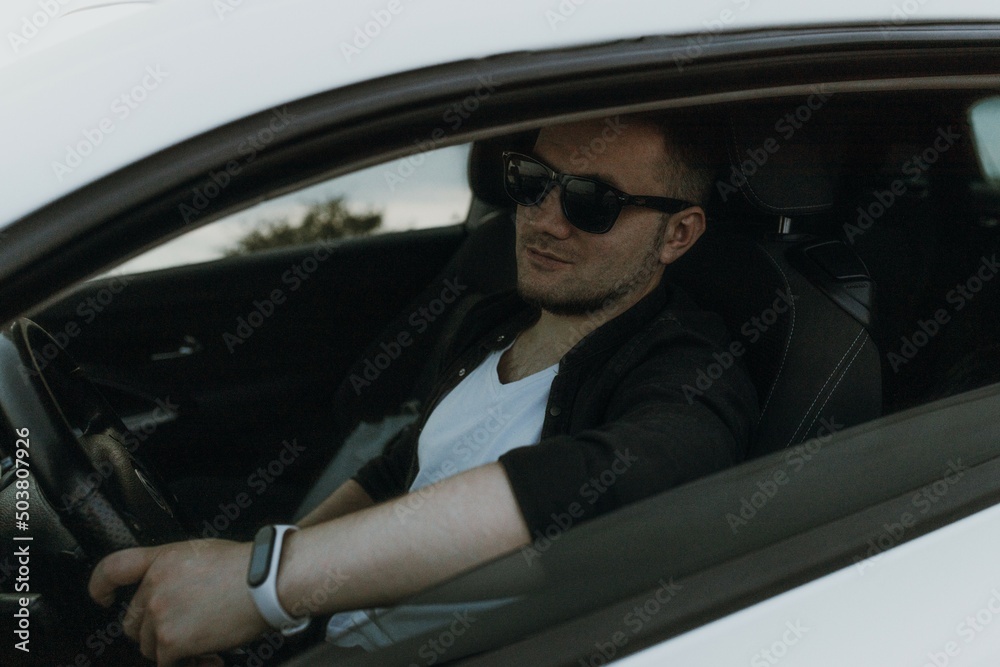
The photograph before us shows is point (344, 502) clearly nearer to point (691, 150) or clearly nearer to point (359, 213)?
point (691, 150)

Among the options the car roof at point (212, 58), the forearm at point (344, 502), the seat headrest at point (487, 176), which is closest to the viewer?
the car roof at point (212, 58)

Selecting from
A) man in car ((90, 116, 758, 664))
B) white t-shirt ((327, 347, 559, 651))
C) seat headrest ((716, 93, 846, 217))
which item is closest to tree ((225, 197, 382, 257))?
man in car ((90, 116, 758, 664))

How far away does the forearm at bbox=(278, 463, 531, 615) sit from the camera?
962 millimetres

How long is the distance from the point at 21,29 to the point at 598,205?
32.3 inches

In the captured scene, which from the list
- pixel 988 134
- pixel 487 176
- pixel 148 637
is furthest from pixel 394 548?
pixel 487 176

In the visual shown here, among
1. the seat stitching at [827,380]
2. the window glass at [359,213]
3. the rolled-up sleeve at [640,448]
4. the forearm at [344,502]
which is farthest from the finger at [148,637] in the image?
the window glass at [359,213]

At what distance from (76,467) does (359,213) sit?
1.66 meters

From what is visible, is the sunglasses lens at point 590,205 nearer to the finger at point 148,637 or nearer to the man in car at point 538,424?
the man in car at point 538,424

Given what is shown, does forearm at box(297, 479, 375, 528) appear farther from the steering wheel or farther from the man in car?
the steering wheel

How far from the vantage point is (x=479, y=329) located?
6.15 feet

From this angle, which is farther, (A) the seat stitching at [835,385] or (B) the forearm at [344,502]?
(B) the forearm at [344,502]

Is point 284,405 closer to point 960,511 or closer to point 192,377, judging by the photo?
point 192,377

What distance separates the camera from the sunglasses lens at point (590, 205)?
1.42m

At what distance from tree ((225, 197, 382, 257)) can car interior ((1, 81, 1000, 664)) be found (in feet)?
0.10
